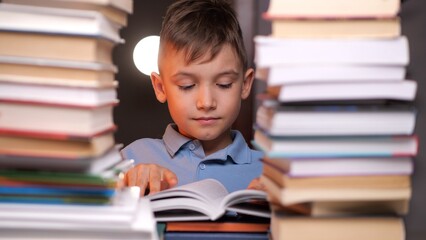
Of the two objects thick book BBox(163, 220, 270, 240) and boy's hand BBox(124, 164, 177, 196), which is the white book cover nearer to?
thick book BBox(163, 220, 270, 240)

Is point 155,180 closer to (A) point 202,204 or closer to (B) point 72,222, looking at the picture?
(A) point 202,204

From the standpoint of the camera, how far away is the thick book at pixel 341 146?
0.94m

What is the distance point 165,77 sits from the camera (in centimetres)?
199

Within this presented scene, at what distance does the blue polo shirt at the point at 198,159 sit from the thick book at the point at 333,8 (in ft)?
3.57

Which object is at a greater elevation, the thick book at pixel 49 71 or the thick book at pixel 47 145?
the thick book at pixel 49 71

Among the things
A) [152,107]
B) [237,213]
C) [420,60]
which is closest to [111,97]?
[237,213]

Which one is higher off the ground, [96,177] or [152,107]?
[96,177]

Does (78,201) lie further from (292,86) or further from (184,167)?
(184,167)

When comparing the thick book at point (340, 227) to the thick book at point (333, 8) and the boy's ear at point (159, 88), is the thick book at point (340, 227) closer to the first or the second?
the thick book at point (333, 8)

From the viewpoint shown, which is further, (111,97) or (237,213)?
(237,213)

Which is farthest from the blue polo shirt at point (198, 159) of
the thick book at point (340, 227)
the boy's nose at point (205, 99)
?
the thick book at point (340, 227)

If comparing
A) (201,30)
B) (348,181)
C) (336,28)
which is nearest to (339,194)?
(348,181)

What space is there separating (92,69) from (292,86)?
307mm

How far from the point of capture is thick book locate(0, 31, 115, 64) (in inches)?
36.9
